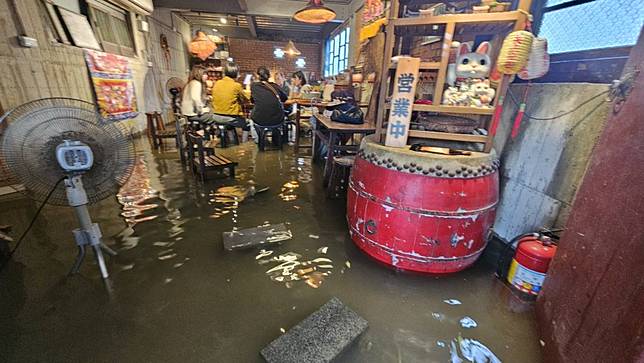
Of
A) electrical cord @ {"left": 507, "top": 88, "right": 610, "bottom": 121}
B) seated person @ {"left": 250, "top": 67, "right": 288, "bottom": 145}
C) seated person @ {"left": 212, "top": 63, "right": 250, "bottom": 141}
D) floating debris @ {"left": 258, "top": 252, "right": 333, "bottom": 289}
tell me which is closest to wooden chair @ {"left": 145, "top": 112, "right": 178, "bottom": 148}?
seated person @ {"left": 212, "top": 63, "right": 250, "bottom": 141}

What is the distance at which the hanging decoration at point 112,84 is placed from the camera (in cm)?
566

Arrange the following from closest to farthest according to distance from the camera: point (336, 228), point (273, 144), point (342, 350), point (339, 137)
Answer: point (342, 350)
point (336, 228)
point (339, 137)
point (273, 144)

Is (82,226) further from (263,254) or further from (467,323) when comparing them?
(467,323)

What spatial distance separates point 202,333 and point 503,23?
9.99 feet

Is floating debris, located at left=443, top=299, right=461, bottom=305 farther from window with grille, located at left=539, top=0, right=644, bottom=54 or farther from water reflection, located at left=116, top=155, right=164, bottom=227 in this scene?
water reflection, located at left=116, top=155, right=164, bottom=227

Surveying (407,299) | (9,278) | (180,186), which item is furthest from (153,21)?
(407,299)

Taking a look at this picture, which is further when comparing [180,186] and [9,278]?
[180,186]

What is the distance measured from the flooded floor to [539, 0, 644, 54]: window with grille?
202 centimetres

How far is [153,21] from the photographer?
349 inches

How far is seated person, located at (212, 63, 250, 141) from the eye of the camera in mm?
6223

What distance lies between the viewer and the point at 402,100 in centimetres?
218

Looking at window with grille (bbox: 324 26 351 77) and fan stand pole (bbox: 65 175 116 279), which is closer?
fan stand pole (bbox: 65 175 116 279)

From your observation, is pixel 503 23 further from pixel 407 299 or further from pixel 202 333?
pixel 202 333

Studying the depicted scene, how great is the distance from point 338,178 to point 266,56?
539 inches
